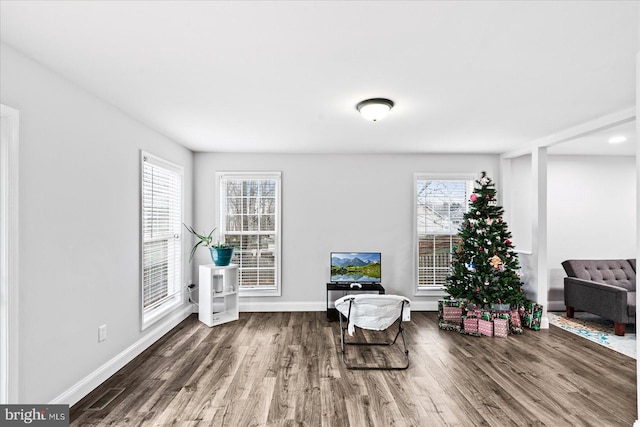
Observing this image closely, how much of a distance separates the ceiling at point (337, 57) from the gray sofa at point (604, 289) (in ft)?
7.41

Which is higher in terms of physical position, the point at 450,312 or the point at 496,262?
the point at 496,262

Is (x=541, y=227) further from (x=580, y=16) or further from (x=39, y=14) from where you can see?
(x=39, y=14)

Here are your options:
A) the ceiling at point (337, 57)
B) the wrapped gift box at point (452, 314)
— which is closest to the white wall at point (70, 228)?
the ceiling at point (337, 57)

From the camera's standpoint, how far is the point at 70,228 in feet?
8.36

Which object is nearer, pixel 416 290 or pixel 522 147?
pixel 522 147

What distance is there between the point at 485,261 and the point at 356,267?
1.78 metres

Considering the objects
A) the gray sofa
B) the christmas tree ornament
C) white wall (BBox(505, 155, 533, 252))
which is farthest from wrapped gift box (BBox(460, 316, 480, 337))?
white wall (BBox(505, 155, 533, 252))

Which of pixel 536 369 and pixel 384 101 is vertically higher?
pixel 384 101

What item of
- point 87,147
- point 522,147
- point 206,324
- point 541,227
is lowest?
point 206,324

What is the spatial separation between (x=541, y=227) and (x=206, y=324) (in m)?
4.74

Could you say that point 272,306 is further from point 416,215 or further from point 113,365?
point 416,215

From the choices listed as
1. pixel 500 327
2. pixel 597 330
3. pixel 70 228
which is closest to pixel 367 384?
pixel 500 327

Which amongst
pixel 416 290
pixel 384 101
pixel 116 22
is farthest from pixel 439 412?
pixel 116 22

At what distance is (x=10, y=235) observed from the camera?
201cm
